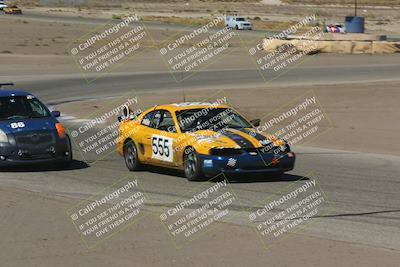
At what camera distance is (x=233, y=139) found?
46.0ft

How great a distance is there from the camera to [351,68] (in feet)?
136

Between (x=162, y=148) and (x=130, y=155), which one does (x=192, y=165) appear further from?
(x=130, y=155)

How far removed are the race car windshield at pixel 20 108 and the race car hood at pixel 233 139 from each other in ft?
12.4

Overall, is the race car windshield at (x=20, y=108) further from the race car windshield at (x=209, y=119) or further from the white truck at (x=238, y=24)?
the white truck at (x=238, y=24)

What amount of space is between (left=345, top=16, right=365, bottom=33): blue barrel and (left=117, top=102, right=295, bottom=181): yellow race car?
124 ft

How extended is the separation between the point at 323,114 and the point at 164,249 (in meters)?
17.2

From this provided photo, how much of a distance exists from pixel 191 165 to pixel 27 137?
3395 millimetres

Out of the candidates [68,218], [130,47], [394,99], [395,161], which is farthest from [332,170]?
[130,47]

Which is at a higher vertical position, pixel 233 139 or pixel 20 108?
pixel 20 108

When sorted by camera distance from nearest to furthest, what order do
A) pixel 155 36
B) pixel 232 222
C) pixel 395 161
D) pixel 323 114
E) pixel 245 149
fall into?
pixel 232 222 < pixel 245 149 < pixel 395 161 < pixel 323 114 < pixel 155 36

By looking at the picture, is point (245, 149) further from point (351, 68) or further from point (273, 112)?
point (351, 68)

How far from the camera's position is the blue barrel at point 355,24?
51694 millimetres

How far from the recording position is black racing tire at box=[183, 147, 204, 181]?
13.9 metres

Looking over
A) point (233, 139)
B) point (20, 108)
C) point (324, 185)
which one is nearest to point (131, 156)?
point (20, 108)
